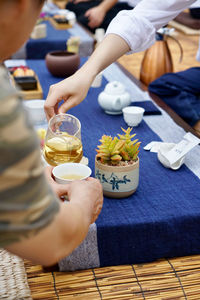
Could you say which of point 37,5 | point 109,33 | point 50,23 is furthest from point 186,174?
point 50,23

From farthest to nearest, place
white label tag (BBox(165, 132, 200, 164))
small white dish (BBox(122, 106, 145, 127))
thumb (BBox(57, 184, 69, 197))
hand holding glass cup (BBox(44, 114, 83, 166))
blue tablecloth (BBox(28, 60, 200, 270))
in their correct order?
small white dish (BBox(122, 106, 145, 127)) < white label tag (BBox(165, 132, 200, 164)) < hand holding glass cup (BBox(44, 114, 83, 166)) < blue tablecloth (BBox(28, 60, 200, 270)) < thumb (BBox(57, 184, 69, 197))

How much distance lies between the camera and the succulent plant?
3.16 feet

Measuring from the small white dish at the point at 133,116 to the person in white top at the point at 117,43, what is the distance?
8.8 inches

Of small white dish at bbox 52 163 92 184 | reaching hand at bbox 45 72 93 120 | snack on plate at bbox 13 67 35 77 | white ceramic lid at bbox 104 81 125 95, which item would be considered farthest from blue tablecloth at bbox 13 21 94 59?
small white dish at bbox 52 163 92 184

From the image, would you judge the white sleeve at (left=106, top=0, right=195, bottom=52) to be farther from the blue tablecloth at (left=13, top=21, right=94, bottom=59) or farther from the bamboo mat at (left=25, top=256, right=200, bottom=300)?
the blue tablecloth at (left=13, top=21, right=94, bottom=59)

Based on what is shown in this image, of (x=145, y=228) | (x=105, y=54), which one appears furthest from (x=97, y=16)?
(x=145, y=228)

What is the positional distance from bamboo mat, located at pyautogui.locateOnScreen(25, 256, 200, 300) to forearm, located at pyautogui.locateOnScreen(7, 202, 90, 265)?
1.06 ft

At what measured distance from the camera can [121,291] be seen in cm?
87

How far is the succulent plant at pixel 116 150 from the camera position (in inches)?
37.9

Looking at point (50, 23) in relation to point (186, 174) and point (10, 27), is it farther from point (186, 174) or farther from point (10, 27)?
point (10, 27)

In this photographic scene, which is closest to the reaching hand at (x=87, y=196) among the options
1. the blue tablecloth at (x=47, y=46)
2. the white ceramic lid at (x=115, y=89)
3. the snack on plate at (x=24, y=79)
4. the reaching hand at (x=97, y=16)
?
Answer: the white ceramic lid at (x=115, y=89)

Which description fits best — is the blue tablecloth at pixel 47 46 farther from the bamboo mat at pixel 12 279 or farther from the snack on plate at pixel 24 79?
the bamboo mat at pixel 12 279

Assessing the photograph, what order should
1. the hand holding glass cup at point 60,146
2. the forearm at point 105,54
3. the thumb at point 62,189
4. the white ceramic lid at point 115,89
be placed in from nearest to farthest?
the thumb at point 62,189 < the hand holding glass cup at point 60,146 < the forearm at point 105,54 < the white ceramic lid at point 115,89

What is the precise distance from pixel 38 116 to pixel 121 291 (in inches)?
32.2
